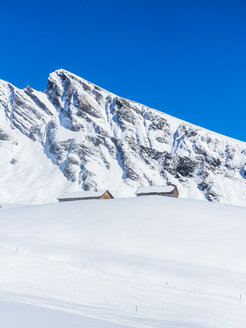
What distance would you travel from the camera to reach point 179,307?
1417 cm

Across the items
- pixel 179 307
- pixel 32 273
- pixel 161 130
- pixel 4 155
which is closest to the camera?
pixel 179 307

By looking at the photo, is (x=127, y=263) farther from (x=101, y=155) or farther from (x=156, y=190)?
(x=101, y=155)

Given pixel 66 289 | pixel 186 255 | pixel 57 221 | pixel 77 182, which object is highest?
pixel 77 182

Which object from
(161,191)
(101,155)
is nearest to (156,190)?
(161,191)

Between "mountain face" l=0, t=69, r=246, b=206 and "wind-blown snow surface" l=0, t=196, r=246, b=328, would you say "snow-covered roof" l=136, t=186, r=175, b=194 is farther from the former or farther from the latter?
"mountain face" l=0, t=69, r=246, b=206

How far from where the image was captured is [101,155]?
156 m

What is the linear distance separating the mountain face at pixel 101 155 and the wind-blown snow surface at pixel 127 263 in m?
87.9

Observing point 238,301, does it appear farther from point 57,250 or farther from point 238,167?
point 238,167

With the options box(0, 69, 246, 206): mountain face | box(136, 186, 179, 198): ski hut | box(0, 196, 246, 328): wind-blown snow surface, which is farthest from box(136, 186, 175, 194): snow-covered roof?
box(0, 69, 246, 206): mountain face

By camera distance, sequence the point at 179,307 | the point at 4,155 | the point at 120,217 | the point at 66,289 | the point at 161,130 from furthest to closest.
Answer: the point at 161,130 → the point at 4,155 → the point at 120,217 → the point at 66,289 → the point at 179,307

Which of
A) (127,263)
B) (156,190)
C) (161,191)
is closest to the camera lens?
(127,263)

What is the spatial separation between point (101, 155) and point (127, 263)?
438 ft

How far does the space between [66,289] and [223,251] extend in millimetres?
16065

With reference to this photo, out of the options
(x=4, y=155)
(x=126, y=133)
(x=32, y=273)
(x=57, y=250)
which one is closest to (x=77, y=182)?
(x=4, y=155)
